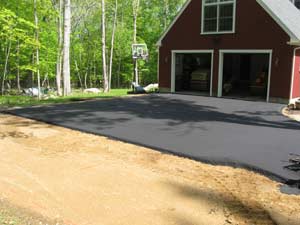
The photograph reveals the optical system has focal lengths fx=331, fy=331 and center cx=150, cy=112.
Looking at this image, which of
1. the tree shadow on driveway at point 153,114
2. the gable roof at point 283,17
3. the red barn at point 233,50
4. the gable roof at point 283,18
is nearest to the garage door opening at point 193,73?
the red barn at point 233,50

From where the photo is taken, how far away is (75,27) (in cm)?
3089

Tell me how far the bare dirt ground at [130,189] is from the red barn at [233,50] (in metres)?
8.39

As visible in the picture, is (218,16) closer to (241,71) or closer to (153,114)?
(241,71)

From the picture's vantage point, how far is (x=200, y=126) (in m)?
8.38

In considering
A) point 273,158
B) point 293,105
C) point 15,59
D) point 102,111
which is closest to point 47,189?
point 273,158

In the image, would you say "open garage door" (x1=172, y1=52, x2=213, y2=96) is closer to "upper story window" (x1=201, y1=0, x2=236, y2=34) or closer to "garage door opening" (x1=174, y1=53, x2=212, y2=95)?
"garage door opening" (x1=174, y1=53, x2=212, y2=95)

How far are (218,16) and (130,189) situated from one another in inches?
452

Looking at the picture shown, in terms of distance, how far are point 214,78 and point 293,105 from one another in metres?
3.63

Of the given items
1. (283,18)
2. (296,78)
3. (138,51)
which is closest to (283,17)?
(283,18)

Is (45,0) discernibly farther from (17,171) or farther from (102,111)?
(17,171)

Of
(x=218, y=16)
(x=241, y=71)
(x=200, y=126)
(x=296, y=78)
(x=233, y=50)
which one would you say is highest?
(x=218, y=16)

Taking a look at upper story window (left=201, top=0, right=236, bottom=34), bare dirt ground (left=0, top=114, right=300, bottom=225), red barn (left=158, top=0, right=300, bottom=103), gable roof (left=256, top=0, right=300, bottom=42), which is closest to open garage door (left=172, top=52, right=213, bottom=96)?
red barn (left=158, top=0, right=300, bottom=103)

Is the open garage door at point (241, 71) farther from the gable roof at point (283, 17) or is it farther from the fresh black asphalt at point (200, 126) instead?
the fresh black asphalt at point (200, 126)

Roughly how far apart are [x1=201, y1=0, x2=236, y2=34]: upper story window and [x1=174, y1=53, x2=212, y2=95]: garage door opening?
2325 mm
